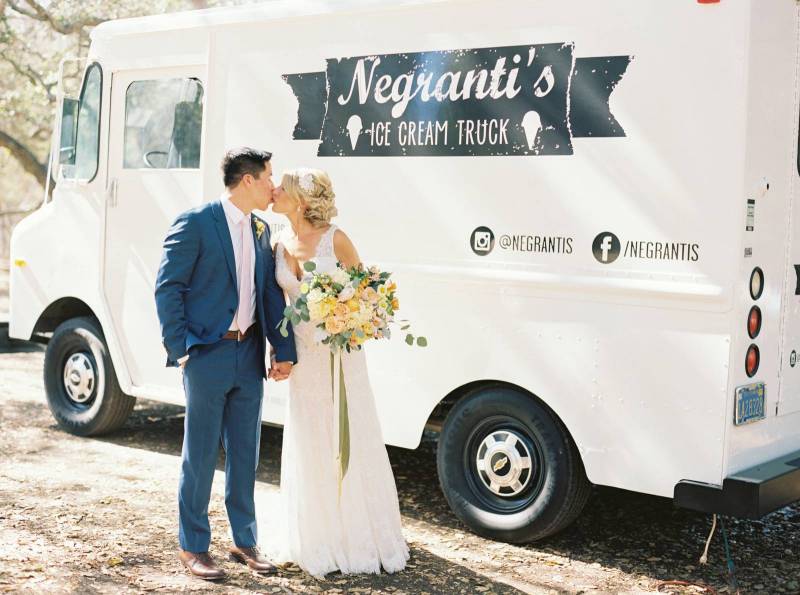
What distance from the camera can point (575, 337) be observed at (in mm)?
4984

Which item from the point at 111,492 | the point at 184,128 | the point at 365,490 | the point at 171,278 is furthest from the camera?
the point at 184,128

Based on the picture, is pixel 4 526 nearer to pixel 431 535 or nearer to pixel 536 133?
pixel 431 535

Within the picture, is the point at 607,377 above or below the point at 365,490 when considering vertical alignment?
above

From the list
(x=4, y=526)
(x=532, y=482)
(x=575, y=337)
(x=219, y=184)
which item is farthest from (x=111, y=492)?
(x=575, y=337)

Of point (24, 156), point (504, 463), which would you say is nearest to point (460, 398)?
point (504, 463)

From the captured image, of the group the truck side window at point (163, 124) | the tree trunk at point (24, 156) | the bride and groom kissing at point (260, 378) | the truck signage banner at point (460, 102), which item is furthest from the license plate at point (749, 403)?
the tree trunk at point (24, 156)

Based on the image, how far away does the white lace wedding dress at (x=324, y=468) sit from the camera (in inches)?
187

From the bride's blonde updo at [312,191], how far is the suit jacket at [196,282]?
36cm

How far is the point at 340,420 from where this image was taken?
4.72 metres

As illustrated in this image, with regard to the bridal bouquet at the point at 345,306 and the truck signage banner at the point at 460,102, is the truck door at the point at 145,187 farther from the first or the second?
the bridal bouquet at the point at 345,306

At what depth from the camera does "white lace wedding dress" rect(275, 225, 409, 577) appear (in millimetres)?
4742

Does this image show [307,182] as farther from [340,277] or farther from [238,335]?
[238,335]

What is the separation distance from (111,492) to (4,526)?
847 mm

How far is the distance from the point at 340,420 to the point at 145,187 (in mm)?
2830
